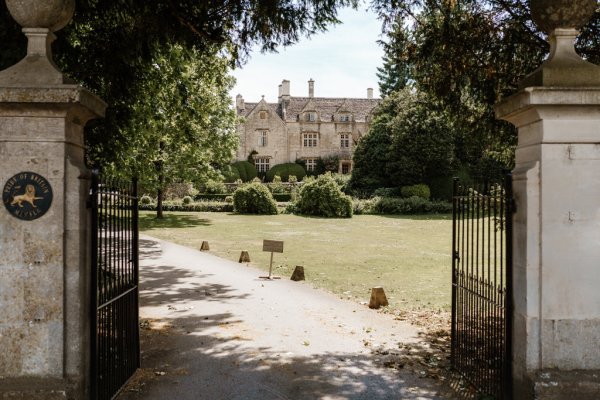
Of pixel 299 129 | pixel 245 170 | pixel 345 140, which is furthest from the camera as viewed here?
pixel 345 140

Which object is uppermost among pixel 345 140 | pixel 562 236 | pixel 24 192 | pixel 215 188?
pixel 345 140

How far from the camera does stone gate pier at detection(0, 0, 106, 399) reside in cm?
445

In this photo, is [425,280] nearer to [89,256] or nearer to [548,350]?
[548,350]

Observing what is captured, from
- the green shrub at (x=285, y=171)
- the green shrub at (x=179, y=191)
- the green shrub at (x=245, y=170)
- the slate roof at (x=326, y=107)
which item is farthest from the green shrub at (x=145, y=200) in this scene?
the slate roof at (x=326, y=107)

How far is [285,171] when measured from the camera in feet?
191

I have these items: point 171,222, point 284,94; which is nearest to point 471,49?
point 171,222

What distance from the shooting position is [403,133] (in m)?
40.8

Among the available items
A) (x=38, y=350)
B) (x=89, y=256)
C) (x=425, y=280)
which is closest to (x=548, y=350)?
(x=89, y=256)

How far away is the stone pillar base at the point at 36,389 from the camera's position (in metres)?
4.45

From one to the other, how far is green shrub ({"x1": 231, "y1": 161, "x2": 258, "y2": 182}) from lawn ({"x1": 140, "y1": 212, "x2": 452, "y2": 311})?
22600 mm

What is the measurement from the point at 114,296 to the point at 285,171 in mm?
52992

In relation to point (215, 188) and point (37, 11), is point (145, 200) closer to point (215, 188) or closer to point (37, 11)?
point (215, 188)

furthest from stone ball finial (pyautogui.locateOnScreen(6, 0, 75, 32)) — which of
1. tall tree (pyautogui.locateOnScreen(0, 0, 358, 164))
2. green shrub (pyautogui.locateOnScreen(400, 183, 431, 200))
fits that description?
green shrub (pyautogui.locateOnScreen(400, 183, 431, 200))

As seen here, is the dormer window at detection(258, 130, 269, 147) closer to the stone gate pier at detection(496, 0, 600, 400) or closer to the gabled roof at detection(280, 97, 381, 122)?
the gabled roof at detection(280, 97, 381, 122)
